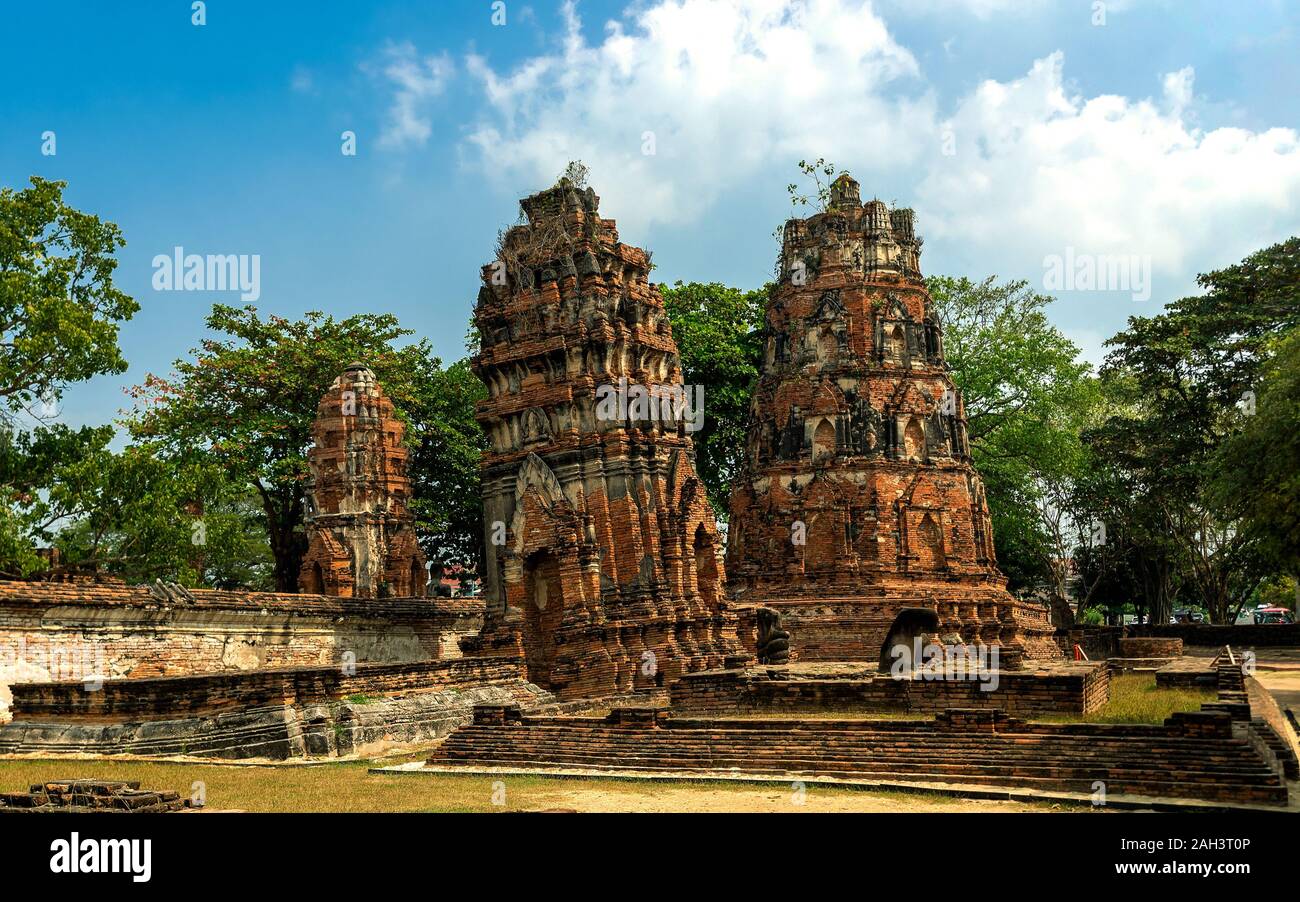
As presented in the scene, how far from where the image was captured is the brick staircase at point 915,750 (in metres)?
11.9

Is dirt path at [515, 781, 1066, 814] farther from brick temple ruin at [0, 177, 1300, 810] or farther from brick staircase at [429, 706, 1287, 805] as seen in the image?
brick staircase at [429, 706, 1287, 805]

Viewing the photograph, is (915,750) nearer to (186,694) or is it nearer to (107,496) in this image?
(186,694)

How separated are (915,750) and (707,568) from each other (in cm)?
1161

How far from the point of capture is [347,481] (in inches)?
1187

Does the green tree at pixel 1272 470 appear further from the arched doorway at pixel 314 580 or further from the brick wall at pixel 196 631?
the arched doorway at pixel 314 580

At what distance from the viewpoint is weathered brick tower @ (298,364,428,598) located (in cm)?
2978

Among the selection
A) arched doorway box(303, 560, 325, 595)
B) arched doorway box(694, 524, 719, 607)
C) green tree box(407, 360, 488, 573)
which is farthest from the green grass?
green tree box(407, 360, 488, 573)

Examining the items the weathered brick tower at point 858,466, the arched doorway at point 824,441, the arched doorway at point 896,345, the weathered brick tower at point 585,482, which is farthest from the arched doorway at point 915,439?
the weathered brick tower at point 585,482

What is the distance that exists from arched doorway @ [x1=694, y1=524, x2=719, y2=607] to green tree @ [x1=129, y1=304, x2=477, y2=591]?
13298 millimetres

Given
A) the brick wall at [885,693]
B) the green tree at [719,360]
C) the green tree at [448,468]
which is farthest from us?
the green tree at [719,360]

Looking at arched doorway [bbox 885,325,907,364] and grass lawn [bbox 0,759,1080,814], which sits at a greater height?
arched doorway [bbox 885,325,907,364]

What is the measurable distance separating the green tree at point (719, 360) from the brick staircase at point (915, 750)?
24886 millimetres

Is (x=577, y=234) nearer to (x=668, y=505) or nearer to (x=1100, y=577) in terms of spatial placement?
(x=668, y=505)

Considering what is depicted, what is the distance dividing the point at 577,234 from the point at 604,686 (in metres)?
9.25
